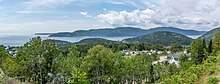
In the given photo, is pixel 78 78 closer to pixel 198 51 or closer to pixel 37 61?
pixel 37 61

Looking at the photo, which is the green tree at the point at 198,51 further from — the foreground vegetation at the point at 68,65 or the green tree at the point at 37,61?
the green tree at the point at 37,61

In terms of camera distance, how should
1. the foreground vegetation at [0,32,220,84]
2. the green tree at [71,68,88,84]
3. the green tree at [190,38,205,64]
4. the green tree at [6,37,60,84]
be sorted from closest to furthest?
the green tree at [71,68,88,84] → the green tree at [6,37,60,84] → the foreground vegetation at [0,32,220,84] → the green tree at [190,38,205,64]

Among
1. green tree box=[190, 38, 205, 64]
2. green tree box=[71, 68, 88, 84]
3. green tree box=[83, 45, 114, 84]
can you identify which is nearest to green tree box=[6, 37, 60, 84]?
green tree box=[71, 68, 88, 84]

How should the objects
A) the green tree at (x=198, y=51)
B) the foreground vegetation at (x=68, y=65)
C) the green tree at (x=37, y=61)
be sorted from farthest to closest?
1. the green tree at (x=198, y=51)
2. the foreground vegetation at (x=68, y=65)
3. the green tree at (x=37, y=61)

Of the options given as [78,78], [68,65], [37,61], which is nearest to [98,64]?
[68,65]

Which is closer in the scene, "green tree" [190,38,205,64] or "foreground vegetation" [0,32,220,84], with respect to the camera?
"foreground vegetation" [0,32,220,84]

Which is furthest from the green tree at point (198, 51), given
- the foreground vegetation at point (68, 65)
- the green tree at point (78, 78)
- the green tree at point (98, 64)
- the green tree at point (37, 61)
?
the green tree at point (37, 61)

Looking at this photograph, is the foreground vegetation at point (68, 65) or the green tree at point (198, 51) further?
the green tree at point (198, 51)

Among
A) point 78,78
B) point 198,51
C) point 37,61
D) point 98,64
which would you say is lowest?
point 78,78

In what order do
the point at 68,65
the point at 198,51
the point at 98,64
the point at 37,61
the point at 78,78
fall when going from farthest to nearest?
1. the point at 198,51
2. the point at 98,64
3. the point at 68,65
4. the point at 37,61
5. the point at 78,78

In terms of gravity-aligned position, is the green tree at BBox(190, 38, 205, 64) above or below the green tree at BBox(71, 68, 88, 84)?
above

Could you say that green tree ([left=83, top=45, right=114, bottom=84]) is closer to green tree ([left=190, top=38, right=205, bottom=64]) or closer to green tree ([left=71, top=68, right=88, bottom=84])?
green tree ([left=71, top=68, right=88, bottom=84])

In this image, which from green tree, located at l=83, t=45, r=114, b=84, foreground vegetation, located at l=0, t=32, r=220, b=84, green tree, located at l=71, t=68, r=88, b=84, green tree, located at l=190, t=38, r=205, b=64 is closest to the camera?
green tree, located at l=71, t=68, r=88, b=84

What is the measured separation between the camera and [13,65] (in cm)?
3186
